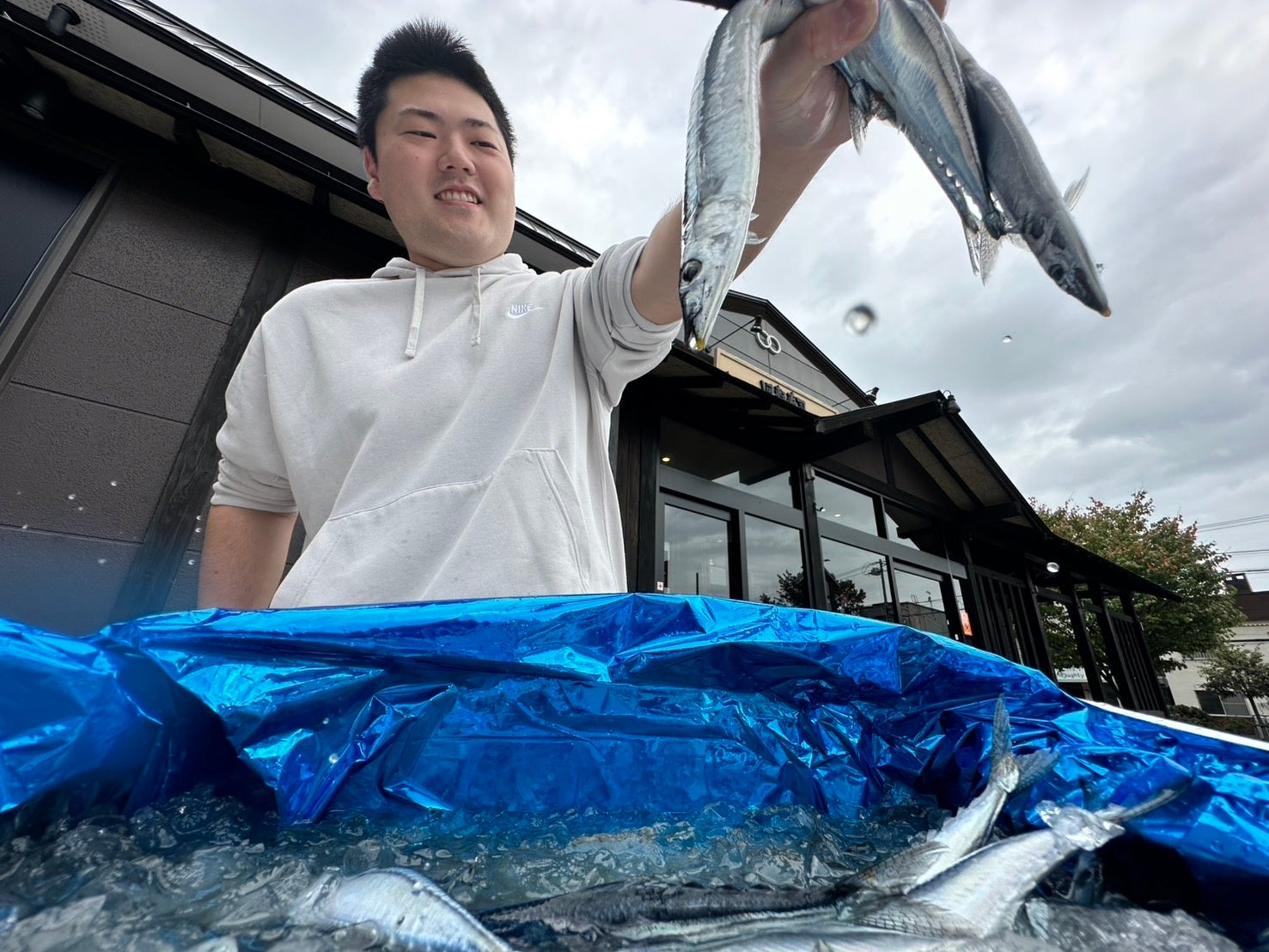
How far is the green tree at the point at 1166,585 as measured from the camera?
17.3 meters

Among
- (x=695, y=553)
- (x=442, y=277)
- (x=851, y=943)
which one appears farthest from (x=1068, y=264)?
(x=695, y=553)

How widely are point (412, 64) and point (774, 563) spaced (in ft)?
18.0

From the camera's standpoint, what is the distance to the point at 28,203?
312 cm

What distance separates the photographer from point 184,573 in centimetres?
295

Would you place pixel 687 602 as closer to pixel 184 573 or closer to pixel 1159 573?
pixel 184 573

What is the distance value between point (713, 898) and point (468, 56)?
2233 mm

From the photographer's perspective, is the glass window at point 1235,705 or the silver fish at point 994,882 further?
the glass window at point 1235,705

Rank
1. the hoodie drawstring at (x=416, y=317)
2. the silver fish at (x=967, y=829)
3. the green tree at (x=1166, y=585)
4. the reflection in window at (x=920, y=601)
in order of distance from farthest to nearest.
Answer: the green tree at (x=1166, y=585)
the reflection in window at (x=920, y=601)
the hoodie drawstring at (x=416, y=317)
the silver fish at (x=967, y=829)

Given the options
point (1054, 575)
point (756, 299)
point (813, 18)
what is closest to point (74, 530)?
point (813, 18)

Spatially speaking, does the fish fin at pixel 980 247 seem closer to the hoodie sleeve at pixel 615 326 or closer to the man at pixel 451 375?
the man at pixel 451 375

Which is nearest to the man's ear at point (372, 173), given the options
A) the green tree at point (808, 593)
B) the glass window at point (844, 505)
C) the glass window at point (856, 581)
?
the green tree at point (808, 593)

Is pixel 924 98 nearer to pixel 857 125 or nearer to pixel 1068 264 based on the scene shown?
pixel 857 125

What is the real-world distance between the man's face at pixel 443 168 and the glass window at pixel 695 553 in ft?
12.1

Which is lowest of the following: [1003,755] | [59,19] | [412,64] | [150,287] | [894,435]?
[1003,755]
